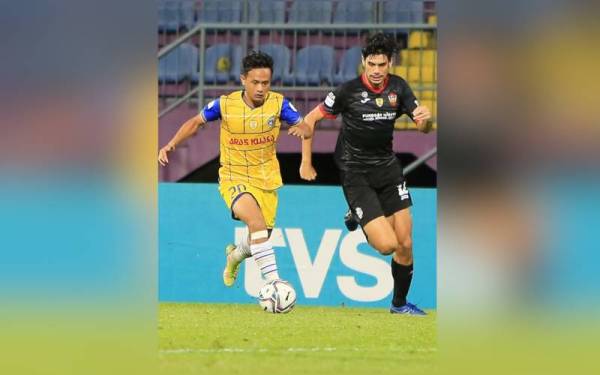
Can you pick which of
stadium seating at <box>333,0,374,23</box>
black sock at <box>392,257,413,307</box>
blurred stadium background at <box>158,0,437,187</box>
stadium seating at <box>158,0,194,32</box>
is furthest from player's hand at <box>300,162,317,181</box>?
stadium seating at <box>158,0,194,32</box>

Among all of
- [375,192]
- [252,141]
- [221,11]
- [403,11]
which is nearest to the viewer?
[252,141]

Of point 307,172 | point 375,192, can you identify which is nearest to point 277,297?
point 307,172

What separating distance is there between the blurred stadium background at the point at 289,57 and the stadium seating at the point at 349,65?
1 cm

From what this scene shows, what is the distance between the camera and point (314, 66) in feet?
50.1

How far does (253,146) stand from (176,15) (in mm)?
6993

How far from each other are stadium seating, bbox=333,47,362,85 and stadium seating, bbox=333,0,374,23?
0.45 meters

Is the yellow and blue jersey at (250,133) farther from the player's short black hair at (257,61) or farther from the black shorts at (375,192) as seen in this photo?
the black shorts at (375,192)

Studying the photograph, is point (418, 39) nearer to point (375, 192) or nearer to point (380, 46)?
point (375, 192)

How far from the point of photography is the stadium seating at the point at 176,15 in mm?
15906

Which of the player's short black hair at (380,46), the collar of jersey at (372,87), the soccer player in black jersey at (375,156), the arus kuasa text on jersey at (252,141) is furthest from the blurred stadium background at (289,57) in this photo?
the player's short black hair at (380,46)
